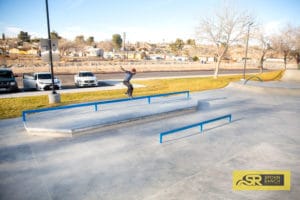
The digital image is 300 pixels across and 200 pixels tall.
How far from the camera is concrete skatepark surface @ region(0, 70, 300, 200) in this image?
4.56m

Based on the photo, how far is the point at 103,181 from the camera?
4.88 m

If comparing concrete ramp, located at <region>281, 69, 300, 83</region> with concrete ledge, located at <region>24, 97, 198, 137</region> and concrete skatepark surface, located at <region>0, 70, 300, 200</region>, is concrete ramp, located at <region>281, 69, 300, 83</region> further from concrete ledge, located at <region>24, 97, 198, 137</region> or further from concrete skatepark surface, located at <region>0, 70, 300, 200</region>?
concrete ledge, located at <region>24, 97, 198, 137</region>

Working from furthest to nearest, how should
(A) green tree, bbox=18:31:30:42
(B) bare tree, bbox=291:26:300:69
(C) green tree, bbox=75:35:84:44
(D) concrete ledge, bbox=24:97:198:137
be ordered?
(C) green tree, bbox=75:35:84:44 < (A) green tree, bbox=18:31:30:42 < (B) bare tree, bbox=291:26:300:69 < (D) concrete ledge, bbox=24:97:198:137

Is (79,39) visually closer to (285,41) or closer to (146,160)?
(285,41)

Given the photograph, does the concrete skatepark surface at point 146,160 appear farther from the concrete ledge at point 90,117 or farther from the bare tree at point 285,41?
the bare tree at point 285,41

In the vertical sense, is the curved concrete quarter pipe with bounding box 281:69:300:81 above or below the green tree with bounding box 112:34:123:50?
below

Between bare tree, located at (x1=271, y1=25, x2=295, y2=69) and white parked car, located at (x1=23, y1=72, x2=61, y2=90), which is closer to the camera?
white parked car, located at (x1=23, y1=72, x2=61, y2=90)

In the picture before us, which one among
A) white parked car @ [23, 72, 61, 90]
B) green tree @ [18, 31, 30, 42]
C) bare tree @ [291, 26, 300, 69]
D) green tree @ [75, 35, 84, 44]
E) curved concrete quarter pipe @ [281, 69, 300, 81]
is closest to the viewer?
white parked car @ [23, 72, 61, 90]

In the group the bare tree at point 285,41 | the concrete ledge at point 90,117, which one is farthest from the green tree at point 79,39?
the concrete ledge at point 90,117

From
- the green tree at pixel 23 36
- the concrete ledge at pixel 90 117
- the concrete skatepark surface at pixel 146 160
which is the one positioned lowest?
the concrete skatepark surface at pixel 146 160

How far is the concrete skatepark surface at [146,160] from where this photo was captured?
456 cm

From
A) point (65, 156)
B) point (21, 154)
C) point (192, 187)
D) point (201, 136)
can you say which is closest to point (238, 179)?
point (192, 187)

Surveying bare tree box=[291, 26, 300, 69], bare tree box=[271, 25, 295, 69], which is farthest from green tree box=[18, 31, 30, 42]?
bare tree box=[291, 26, 300, 69]

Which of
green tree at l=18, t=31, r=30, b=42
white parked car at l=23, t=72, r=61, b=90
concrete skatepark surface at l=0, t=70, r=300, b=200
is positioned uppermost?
green tree at l=18, t=31, r=30, b=42
